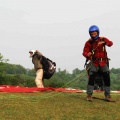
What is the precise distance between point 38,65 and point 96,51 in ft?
15.9

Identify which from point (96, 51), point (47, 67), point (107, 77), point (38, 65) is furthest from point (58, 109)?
point (47, 67)

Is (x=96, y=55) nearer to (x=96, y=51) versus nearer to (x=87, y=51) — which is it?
(x=96, y=51)

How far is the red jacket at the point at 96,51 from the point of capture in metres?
8.72

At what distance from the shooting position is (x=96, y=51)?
8758 millimetres

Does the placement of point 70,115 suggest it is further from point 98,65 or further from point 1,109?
point 98,65

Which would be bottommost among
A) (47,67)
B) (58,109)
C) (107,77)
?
(58,109)

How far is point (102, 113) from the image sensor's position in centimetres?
682

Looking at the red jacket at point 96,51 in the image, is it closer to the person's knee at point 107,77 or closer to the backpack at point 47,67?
the person's knee at point 107,77

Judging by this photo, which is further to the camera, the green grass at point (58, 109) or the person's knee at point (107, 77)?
the person's knee at point (107, 77)

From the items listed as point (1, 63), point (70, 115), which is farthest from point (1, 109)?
point (1, 63)

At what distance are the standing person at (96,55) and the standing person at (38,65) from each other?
4709 millimetres

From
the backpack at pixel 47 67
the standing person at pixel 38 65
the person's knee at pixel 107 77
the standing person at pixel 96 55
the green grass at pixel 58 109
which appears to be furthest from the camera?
the backpack at pixel 47 67

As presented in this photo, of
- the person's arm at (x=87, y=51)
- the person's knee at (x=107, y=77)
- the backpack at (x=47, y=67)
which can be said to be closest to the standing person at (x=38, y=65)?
the backpack at (x=47, y=67)

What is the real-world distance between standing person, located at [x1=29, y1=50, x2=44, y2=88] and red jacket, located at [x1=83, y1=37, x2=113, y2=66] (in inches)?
185
